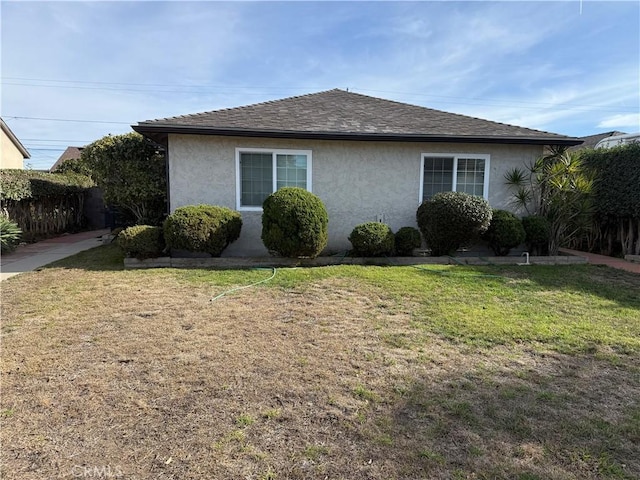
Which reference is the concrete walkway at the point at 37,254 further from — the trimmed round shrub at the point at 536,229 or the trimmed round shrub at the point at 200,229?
the trimmed round shrub at the point at 536,229

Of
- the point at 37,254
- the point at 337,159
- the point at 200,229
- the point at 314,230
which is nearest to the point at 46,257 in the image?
the point at 37,254

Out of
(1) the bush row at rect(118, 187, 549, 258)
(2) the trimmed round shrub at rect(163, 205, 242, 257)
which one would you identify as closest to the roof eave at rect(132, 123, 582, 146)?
(1) the bush row at rect(118, 187, 549, 258)

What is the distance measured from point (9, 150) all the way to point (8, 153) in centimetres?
54

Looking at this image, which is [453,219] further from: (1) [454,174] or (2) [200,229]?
(2) [200,229]

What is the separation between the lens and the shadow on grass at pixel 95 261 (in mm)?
8180

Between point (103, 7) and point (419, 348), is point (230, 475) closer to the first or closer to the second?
point (419, 348)

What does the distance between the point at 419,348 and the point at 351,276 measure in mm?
3319

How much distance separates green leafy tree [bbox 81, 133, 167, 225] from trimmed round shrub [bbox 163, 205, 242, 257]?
2877mm

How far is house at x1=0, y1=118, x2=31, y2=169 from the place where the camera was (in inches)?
1114

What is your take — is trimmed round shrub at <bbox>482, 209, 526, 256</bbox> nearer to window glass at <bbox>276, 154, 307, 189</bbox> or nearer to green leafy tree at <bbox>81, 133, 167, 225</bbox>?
window glass at <bbox>276, 154, 307, 189</bbox>

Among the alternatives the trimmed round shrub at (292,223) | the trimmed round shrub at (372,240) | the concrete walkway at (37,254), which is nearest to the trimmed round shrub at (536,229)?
the trimmed round shrub at (372,240)

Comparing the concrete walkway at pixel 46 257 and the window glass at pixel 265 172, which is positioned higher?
the window glass at pixel 265 172

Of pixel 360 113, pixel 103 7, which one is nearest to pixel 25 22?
pixel 103 7

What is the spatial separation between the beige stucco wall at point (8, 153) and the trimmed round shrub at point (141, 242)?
2723 cm
